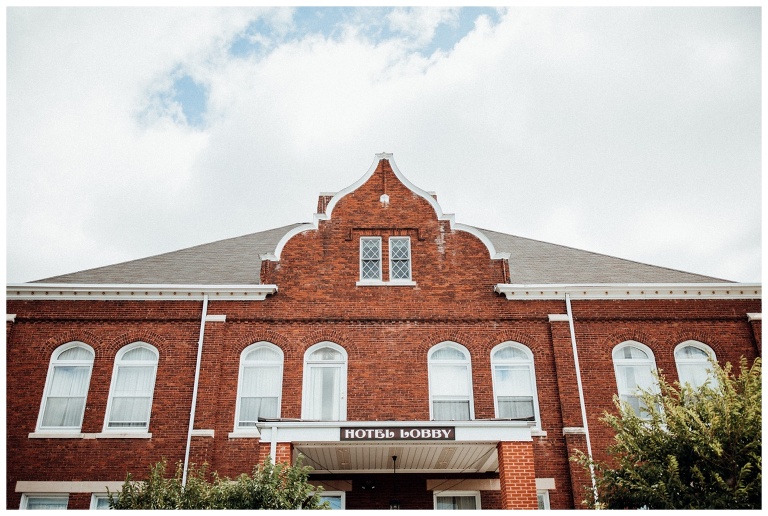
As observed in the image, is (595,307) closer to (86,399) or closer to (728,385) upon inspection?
(728,385)

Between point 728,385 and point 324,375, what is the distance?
8935mm

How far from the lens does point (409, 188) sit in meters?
17.5

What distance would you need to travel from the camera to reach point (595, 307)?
52.1 feet

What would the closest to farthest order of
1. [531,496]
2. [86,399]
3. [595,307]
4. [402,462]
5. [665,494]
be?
[665,494]
[531,496]
[402,462]
[86,399]
[595,307]

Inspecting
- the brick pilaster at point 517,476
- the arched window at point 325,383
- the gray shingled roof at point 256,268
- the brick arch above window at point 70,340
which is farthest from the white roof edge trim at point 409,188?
the brick pilaster at point 517,476

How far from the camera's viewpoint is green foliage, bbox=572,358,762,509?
9391 millimetres

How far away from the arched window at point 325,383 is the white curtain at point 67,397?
218 inches

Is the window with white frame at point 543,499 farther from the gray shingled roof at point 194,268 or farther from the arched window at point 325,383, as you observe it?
the gray shingled roof at point 194,268

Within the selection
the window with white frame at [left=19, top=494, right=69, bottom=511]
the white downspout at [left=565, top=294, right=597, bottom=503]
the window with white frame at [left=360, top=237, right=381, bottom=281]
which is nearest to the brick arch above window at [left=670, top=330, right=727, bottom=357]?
the white downspout at [left=565, top=294, right=597, bottom=503]

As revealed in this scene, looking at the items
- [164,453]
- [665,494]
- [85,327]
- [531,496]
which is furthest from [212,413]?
[665,494]

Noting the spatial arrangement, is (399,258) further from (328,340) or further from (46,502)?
(46,502)

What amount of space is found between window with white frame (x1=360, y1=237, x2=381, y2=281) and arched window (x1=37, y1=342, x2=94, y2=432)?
24.1ft

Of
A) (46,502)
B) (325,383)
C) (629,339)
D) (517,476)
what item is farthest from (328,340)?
(629,339)

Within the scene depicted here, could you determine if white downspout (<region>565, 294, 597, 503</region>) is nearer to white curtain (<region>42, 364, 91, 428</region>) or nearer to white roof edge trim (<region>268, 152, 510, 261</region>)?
white roof edge trim (<region>268, 152, 510, 261</region>)
